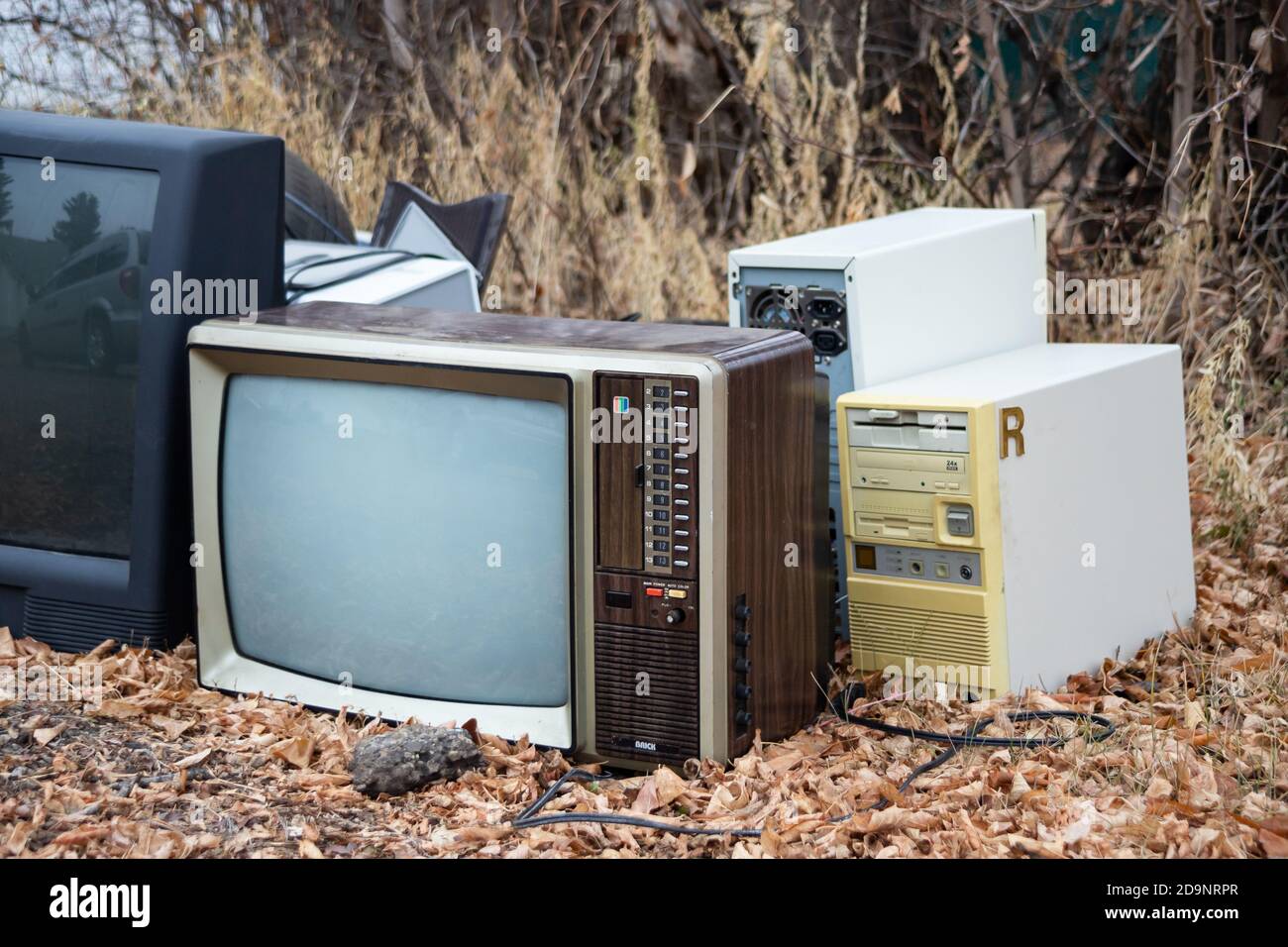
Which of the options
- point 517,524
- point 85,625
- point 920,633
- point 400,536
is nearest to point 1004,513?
point 920,633

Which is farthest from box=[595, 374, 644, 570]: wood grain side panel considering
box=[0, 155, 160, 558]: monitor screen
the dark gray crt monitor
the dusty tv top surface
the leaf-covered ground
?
box=[0, 155, 160, 558]: monitor screen

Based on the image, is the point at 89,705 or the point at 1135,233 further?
the point at 1135,233

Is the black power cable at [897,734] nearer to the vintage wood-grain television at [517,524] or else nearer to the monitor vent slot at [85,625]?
the vintage wood-grain television at [517,524]

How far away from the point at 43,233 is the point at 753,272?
5.65 feet

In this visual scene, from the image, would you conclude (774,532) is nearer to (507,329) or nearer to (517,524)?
(517,524)

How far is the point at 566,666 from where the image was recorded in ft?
9.46

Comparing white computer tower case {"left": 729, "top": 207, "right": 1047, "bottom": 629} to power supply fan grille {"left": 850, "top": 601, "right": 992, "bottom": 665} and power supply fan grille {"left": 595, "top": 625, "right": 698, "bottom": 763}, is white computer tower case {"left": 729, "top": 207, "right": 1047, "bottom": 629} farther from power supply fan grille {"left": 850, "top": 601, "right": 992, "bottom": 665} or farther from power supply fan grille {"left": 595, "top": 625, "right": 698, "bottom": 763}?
power supply fan grille {"left": 595, "top": 625, "right": 698, "bottom": 763}

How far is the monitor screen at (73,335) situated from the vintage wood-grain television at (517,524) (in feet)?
0.98

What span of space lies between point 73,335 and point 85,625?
710 millimetres

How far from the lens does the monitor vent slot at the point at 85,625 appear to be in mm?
3420

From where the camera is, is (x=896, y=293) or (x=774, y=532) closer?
(x=774, y=532)

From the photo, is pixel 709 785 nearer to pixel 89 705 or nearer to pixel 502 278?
pixel 89 705

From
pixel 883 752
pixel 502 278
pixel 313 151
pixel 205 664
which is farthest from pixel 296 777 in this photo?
pixel 313 151

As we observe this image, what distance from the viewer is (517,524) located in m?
2.91
